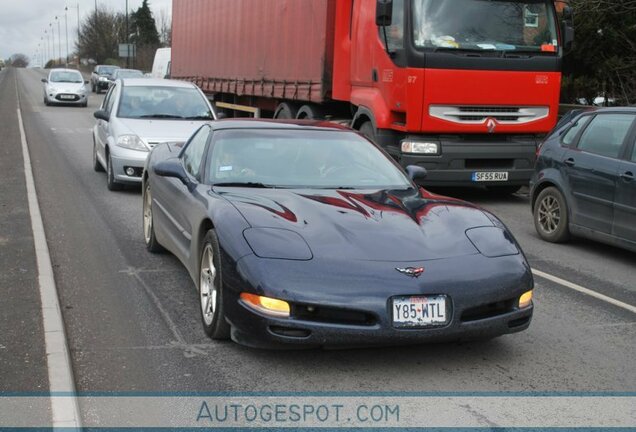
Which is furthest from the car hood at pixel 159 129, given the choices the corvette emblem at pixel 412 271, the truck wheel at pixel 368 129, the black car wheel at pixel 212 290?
the corvette emblem at pixel 412 271

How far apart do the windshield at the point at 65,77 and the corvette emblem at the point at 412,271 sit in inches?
1343

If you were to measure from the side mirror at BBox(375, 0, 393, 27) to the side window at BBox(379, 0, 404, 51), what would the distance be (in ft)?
0.59

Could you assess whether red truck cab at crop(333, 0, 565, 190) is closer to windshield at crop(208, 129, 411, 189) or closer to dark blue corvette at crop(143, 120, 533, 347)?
windshield at crop(208, 129, 411, 189)

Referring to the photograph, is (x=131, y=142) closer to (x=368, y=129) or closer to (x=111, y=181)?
(x=111, y=181)

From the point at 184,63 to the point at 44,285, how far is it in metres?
19.1

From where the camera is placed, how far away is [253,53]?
57.2ft

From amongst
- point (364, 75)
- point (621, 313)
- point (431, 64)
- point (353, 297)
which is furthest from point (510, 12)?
point (353, 297)

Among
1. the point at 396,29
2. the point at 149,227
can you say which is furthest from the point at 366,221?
the point at 396,29

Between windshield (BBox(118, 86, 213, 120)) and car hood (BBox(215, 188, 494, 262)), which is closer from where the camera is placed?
car hood (BBox(215, 188, 494, 262))

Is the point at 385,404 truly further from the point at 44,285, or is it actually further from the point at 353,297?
the point at 44,285

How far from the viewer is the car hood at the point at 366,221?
4.65 m

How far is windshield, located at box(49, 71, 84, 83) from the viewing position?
118 feet

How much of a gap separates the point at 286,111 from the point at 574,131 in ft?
24.9

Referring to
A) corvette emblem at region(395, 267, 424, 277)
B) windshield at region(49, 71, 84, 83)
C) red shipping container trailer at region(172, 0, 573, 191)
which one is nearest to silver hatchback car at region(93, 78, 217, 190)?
red shipping container trailer at region(172, 0, 573, 191)
